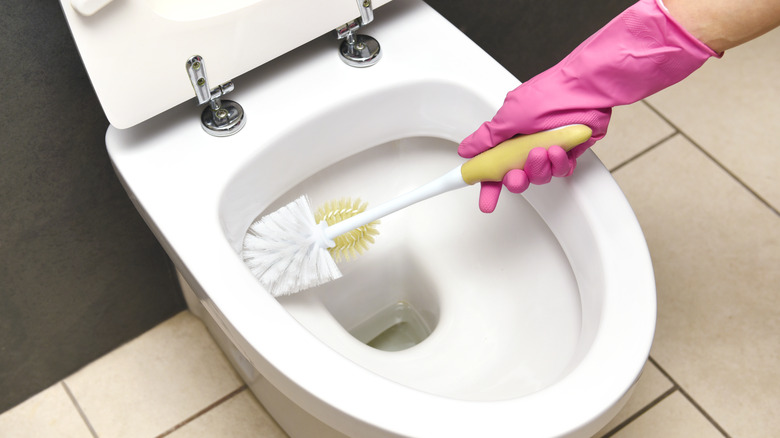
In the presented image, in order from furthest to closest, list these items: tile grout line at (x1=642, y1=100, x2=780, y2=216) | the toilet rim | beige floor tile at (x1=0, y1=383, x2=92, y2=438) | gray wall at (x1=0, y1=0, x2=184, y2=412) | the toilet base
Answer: tile grout line at (x1=642, y1=100, x2=780, y2=216)
beige floor tile at (x1=0, y1=383, x2=92, y2=438)
the toilet base
gray wall at (x1=0, y1=0, x2=184, y2=412)
the toilet rim

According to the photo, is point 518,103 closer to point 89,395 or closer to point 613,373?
point 613,373

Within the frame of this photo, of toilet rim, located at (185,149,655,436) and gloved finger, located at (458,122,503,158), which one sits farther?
gloved finger, located at (458,122,503,158)

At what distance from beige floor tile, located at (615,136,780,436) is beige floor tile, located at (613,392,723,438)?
2 centimetres

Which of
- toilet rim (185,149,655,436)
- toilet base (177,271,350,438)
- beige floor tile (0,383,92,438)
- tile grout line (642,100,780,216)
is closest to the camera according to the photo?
toilet rim (185,149,655,436)

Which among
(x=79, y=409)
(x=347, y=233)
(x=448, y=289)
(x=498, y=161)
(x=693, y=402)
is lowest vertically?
(x=693, y=402)

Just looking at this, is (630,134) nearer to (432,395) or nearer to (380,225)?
(380,225)

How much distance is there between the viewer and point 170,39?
607mm

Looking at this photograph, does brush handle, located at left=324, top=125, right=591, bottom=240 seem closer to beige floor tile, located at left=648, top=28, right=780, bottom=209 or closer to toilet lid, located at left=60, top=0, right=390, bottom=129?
toilet lid, located at left=60, top=0, right=390, bottom=129

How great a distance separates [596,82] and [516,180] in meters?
0.11

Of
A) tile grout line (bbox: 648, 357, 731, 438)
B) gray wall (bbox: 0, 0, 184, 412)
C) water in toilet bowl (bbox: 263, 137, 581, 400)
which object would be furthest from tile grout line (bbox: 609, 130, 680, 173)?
gray wall (bbox: 0, 0, 184, 412)

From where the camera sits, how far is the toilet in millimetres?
568

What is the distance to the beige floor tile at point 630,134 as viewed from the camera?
121 cm

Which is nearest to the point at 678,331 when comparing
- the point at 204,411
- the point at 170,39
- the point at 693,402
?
the point at 693,402

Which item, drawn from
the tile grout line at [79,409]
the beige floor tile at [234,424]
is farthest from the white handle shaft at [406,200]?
the tile grout line at [79,409]
